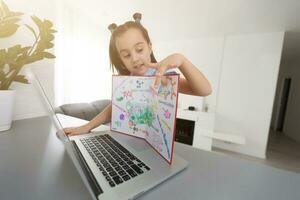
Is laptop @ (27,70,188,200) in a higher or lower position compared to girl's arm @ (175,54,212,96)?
lower

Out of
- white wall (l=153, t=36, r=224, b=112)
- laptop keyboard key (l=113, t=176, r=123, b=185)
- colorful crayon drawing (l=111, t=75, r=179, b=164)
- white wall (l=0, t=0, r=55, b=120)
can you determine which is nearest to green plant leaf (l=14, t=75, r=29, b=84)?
white wall (l=0, t=0, r=55, b=120)

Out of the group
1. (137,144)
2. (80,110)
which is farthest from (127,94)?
(80,110)

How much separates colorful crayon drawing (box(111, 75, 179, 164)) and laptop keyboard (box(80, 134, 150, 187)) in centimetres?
8

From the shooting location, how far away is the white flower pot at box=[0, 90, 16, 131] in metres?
0.58

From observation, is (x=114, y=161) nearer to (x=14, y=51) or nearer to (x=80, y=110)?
(x=14, y=51)

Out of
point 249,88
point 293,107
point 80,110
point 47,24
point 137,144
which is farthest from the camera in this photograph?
point 293,107

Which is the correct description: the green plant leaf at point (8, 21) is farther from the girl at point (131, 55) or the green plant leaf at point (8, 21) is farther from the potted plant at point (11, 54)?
the girl at point (131, 55)

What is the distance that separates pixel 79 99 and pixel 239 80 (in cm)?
253

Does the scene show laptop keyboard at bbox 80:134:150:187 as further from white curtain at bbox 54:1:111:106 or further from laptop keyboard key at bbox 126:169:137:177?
white curtain at bbox 54:1:111:106

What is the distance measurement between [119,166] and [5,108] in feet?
1.83

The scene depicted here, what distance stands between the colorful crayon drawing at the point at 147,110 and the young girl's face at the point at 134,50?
0.05 metres

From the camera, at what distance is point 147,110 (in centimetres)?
53

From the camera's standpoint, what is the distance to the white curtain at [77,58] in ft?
6.86

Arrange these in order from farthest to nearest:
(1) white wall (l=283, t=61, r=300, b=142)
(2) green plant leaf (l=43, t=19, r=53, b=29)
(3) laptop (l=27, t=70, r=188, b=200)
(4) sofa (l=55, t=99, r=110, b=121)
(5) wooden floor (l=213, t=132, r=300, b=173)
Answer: (1) white wall (l=283, t=61, r=300, b=142), (5) wooden floor (l=213, t=132, r=300, b=173), (4) sofa (l=55, t=99, r=110, b=121), (2) green plant leaf (l=43, t=19, r=53, b=29), (3) laptop (l=27, t=70, r=188, b=200)
